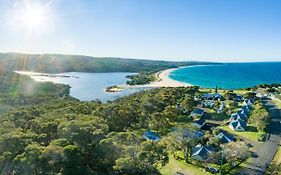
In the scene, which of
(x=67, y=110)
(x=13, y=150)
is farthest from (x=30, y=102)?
(x=13, y=150)

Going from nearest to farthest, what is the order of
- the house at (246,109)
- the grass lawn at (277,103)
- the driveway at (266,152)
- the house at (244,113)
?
1. the driveway at (266,152)
2. the house at (244,113)
3. the house at (246,109)
4. the grass lawn at (277,103)

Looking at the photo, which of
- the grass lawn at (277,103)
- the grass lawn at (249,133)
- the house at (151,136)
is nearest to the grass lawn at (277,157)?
the grass lawn at (249,133)

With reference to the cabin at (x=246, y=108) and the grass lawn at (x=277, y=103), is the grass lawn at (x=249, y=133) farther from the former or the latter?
the grass lawn at (x=277, y=103)

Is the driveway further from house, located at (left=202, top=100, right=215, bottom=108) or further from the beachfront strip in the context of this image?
house, located at (left=202, top=100, right=215, bottom=108)

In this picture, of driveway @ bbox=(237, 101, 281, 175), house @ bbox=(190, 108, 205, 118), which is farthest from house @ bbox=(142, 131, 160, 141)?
house @ bbox=(190, 108, 205, 118)

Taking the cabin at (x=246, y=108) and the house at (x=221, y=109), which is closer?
the cabin at (x=246, y=108)

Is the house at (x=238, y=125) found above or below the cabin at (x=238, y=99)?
below

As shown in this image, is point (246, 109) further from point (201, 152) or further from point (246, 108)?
point (201, 152)
